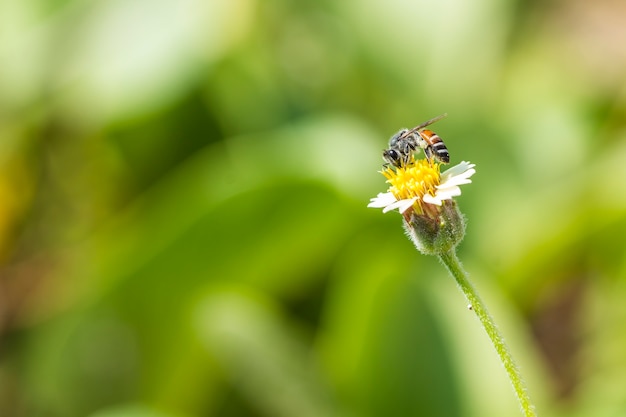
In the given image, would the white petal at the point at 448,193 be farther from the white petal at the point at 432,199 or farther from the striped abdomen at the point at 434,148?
the striped abdomen at the point at 434,148

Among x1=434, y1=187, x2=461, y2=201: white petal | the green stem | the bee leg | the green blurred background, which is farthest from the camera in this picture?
the green blurred background

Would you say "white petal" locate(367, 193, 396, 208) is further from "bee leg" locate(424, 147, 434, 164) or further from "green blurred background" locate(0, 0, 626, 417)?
"green blurred background" locate(0, 0, 626, 417)

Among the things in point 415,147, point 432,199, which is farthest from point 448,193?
point 415,147

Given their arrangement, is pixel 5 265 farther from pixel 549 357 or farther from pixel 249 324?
pixel 549 357

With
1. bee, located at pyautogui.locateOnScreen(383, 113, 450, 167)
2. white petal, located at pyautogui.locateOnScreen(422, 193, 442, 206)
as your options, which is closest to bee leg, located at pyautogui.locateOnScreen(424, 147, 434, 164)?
bee, located at pyautogui.locateOnScreen(383, 113, 450, 167)

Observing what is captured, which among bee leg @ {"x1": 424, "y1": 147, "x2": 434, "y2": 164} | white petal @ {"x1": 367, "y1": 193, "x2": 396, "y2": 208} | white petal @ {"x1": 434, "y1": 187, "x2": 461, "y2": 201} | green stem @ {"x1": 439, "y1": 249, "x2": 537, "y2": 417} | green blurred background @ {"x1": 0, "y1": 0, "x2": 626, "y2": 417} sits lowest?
green stem @ {"x1": 439, "y1": 249, "x2": 537, "y2": 417}

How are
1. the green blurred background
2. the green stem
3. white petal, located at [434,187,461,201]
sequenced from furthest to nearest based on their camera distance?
the green blurred background, white petal, located at [434,187,461,201], the green stem

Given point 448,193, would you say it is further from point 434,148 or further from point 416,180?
point 434,148
